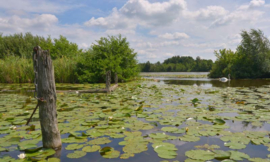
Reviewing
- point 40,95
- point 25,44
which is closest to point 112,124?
point 40,95

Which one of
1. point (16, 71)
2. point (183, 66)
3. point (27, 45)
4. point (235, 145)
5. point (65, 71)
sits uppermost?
point (27, 45)

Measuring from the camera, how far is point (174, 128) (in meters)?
3.12

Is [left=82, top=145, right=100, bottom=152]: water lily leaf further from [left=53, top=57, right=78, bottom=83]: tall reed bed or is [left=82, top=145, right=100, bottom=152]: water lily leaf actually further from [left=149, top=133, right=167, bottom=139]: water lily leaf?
[left=53, top=57, right=78, bottom=83]: tall reed bed

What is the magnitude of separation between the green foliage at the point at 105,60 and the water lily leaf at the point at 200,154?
1030 cm

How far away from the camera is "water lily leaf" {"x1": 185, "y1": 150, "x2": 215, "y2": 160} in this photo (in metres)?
2.11

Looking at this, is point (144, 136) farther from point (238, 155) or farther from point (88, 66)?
point (88, 66)

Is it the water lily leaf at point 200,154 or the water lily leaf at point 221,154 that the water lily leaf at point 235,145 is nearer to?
the water lily leaf at point 221,154

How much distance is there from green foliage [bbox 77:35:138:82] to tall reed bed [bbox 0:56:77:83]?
2.17 ft

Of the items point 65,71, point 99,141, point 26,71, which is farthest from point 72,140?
point 26,71

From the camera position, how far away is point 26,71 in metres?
13.1

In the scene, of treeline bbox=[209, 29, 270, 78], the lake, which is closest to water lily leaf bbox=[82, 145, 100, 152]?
the lake

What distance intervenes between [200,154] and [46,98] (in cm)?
204

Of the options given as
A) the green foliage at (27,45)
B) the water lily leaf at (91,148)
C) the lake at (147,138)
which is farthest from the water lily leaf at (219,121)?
the green foliage at (27,45)

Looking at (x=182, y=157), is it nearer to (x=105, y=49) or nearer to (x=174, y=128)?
(x=174, y=128)
